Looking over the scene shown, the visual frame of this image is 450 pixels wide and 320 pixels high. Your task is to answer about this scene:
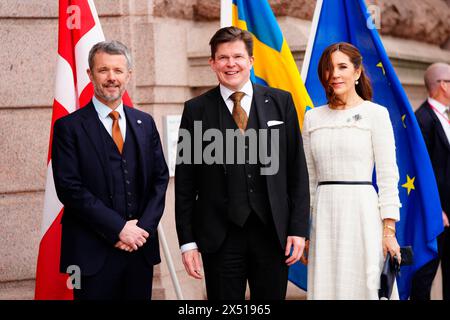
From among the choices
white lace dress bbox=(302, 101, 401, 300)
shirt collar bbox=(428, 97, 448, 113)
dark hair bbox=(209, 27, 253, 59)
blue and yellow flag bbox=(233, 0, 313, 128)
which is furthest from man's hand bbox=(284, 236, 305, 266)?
shirt collar bbox=(428, 97, 448, 113)

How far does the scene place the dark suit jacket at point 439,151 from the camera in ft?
Result: 21.8

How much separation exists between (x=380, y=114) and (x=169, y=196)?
2520mm

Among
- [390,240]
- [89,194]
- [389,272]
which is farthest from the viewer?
[390,240]

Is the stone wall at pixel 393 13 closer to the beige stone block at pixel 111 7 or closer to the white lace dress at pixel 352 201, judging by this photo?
the beige stone block at pixel 111 7

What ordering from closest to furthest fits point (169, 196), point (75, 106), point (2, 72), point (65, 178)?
1. point (65, 178)
2. point (75, 106)
3. point (2, 72)
4. point (169, 196)

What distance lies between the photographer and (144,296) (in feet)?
14.7

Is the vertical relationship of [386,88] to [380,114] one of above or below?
above

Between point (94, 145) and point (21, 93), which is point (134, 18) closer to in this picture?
point (21, 93)

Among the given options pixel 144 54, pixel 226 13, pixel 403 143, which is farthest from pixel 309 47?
pixel 144 54

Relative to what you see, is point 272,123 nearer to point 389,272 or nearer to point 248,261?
point 248,261

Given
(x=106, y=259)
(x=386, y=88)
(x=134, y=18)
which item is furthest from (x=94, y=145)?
(x=134, y=18)

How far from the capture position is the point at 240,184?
4.34 m

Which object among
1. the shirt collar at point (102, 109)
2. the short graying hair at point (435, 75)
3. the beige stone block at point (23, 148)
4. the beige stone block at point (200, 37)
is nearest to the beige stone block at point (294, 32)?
the beige stone block at point (200, 37)

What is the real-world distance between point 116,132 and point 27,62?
2.12 metres
